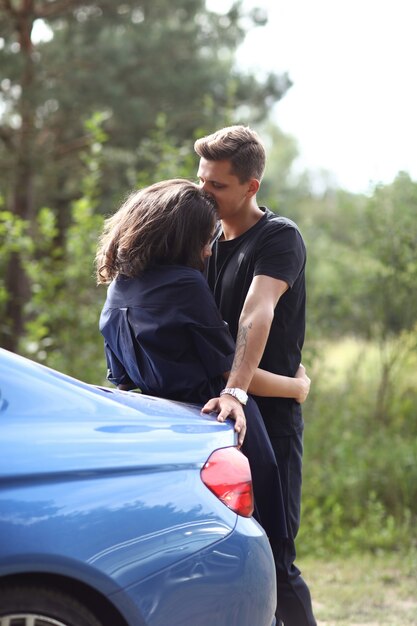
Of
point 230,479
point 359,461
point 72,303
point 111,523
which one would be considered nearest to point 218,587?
point 230,479

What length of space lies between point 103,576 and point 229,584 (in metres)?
0.44

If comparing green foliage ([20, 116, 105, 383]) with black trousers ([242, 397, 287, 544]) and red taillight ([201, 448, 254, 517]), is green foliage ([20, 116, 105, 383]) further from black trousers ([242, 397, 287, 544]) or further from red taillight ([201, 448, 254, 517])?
red taillight ([201, 448, 254, 517])

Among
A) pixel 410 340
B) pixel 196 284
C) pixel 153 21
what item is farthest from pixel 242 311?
pixel 153 21

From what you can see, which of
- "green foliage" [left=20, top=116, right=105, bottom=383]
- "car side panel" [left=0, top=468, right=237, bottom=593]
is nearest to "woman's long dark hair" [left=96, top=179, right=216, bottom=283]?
"car side panel" [left=0, top=468, right=237, bottom=593]

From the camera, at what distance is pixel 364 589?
18.0ft

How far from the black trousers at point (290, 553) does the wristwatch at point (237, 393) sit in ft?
1.55

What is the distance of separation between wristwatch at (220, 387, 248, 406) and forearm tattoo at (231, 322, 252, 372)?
0.10m

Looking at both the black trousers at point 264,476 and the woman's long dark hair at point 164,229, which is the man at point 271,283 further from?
the woman's long dark hair at point 164,229

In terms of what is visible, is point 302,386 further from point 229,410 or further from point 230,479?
point 230,479

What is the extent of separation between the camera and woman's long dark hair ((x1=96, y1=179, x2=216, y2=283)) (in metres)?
3.30

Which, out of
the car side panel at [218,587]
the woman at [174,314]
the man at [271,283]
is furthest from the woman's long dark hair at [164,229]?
the car side panel at [218,587]

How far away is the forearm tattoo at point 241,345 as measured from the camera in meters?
3.30

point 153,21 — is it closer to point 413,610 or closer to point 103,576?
point 413,610

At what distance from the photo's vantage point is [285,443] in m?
3.62
